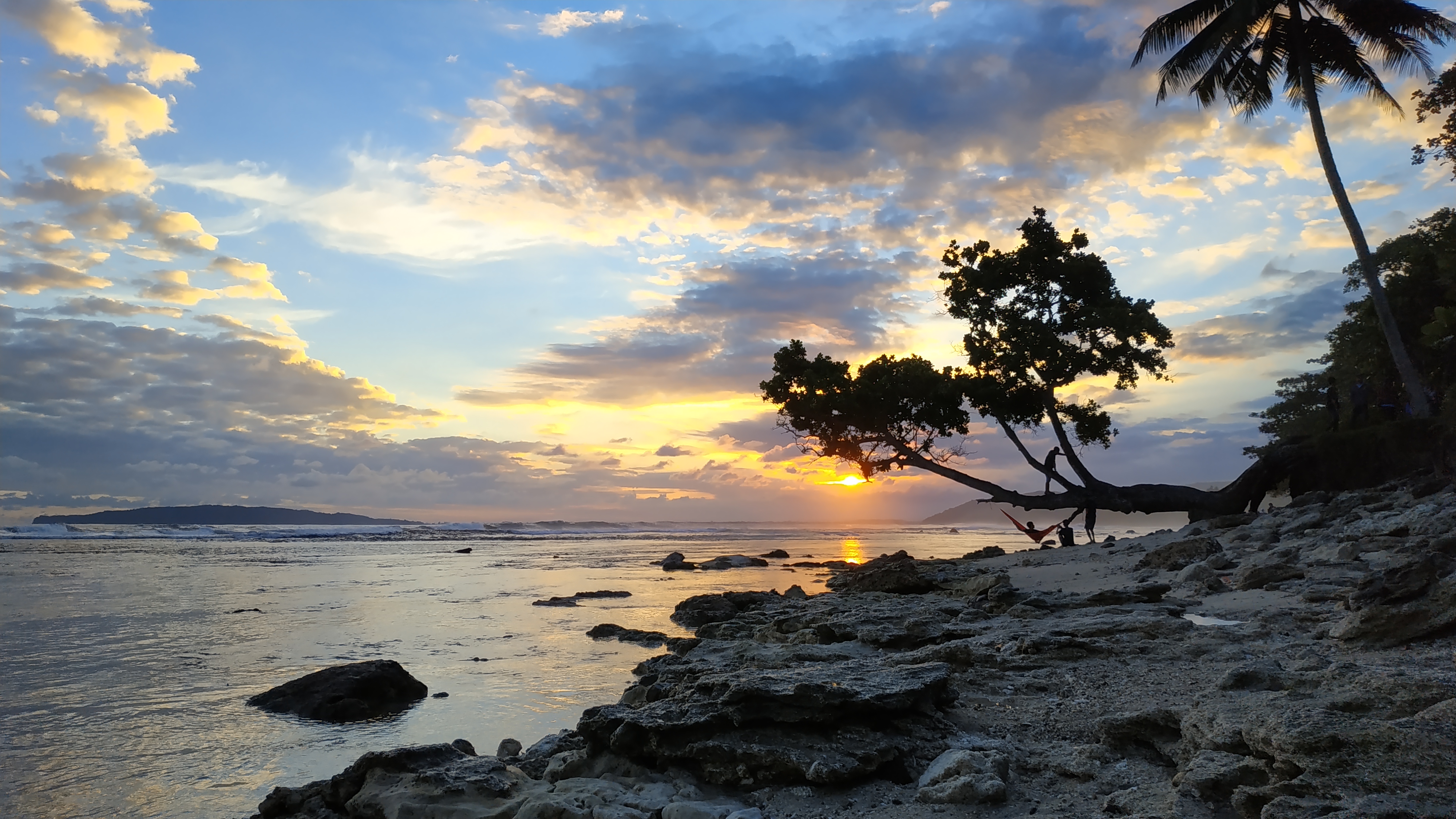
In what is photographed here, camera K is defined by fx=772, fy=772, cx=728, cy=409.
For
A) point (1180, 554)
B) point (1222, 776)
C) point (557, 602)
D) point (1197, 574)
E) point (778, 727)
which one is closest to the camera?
point (1222, 776)

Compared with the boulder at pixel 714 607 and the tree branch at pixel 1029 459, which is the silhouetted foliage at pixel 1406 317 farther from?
the boulder at pixel 714 607

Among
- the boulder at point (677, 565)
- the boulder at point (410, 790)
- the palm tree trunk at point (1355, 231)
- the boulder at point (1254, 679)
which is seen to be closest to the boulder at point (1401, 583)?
the boulder at point (1254, 679)

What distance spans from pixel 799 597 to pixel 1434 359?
20621mm

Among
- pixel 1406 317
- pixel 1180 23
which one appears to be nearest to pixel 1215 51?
pixel 1180 23

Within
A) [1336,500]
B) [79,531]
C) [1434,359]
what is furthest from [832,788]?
[79,531]

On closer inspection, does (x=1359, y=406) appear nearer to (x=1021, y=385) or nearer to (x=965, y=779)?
(x=1021, y=385)

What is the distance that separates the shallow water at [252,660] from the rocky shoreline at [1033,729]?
1516 millimetres

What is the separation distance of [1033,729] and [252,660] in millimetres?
11278

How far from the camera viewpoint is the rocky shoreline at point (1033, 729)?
12.1ft

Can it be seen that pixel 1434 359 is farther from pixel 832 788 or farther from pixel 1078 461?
pixel 832 788

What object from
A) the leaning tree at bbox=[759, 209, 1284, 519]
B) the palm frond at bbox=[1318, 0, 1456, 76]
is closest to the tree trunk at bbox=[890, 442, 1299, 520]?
the leaning tree at bbox=[759, 209, 1284, 519]

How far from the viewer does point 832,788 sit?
501 centimetres

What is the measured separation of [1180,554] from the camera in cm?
1433

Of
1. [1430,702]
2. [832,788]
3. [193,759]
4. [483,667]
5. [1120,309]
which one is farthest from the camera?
[1120,309]
